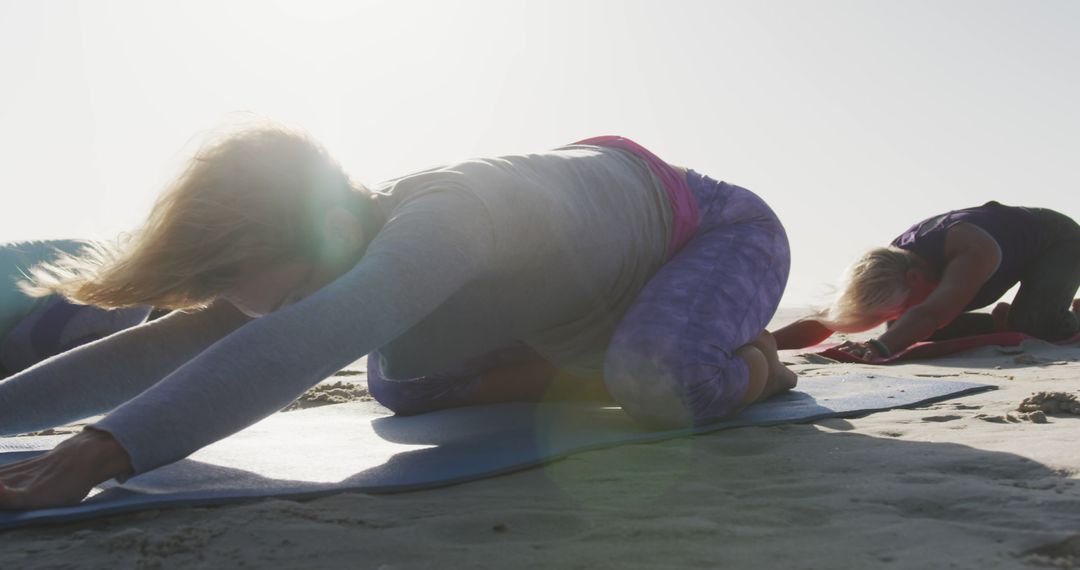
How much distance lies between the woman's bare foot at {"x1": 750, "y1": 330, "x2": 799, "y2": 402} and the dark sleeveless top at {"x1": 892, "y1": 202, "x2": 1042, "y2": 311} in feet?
6.70

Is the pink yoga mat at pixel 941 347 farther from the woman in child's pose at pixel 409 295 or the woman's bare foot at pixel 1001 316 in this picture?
the woman in child's pose at pixel 409 295

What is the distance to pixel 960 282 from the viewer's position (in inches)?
174

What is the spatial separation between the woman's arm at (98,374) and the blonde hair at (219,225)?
0.36 m

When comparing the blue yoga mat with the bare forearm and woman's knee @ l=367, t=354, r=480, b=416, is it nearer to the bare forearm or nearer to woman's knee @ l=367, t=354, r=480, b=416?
woman's knee @ l=367, t=354, r=480, b=416

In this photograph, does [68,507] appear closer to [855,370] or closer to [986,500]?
[986,500]

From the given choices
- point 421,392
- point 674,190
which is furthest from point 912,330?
point 421,392

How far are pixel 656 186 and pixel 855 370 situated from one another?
2.00 metres

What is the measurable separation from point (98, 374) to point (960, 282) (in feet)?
12.8

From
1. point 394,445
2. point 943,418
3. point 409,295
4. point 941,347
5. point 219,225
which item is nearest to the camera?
point 409,295

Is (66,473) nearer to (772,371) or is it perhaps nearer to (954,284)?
(772,371)

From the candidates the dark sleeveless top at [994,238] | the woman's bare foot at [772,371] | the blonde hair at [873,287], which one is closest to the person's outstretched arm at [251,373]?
the woman's bare foot at [772,371]

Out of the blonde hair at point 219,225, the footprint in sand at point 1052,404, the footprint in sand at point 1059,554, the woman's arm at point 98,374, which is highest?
the blonde hair at point 219,225

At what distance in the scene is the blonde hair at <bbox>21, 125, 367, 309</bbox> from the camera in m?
1.74

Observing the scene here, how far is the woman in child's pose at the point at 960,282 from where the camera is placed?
4473 millimetres
